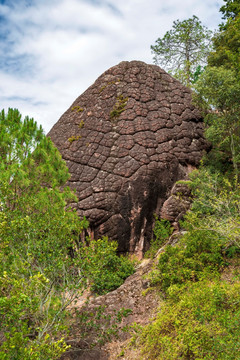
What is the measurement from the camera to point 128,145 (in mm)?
13570

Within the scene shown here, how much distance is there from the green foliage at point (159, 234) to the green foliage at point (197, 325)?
166 inches

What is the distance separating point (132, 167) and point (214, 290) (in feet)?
23.6

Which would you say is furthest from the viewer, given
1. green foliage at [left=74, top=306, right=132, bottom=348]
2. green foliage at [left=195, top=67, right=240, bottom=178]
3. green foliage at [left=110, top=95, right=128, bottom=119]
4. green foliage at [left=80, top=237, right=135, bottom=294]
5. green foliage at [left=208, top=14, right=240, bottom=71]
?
green foliage at [left=208, top=14, right=240, bottom=71]

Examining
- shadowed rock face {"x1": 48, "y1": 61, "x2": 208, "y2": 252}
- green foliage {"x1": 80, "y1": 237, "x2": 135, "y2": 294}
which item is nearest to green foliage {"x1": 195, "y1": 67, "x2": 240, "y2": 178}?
shadowed rock face {"x1": 48, "y1": 61, "x2": 208, "y2": 252}

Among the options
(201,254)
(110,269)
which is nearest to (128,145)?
(110,269)

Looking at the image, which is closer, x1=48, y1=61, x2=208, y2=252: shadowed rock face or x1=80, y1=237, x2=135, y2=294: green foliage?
x1=80, y1=237, x2=135, y2=294: green foliage

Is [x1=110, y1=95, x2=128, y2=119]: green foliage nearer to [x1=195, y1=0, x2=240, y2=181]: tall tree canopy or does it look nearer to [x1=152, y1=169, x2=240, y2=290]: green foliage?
[x1=195, y1=0, x2=240, y2=181]: tall tree canopy

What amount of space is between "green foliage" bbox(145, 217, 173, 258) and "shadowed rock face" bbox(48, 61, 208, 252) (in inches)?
11.0

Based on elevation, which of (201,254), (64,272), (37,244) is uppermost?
(37,244)

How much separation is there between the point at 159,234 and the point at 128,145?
422 centimetres

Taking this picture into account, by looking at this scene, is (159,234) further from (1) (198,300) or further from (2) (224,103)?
(2) (224,103)

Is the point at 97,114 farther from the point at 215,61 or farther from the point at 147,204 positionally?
the point at 215,61

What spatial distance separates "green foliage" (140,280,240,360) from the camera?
532 centimetres

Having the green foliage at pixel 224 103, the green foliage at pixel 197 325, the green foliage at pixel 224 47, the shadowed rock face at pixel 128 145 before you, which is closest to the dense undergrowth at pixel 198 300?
the green foliage at pixel 197 325
